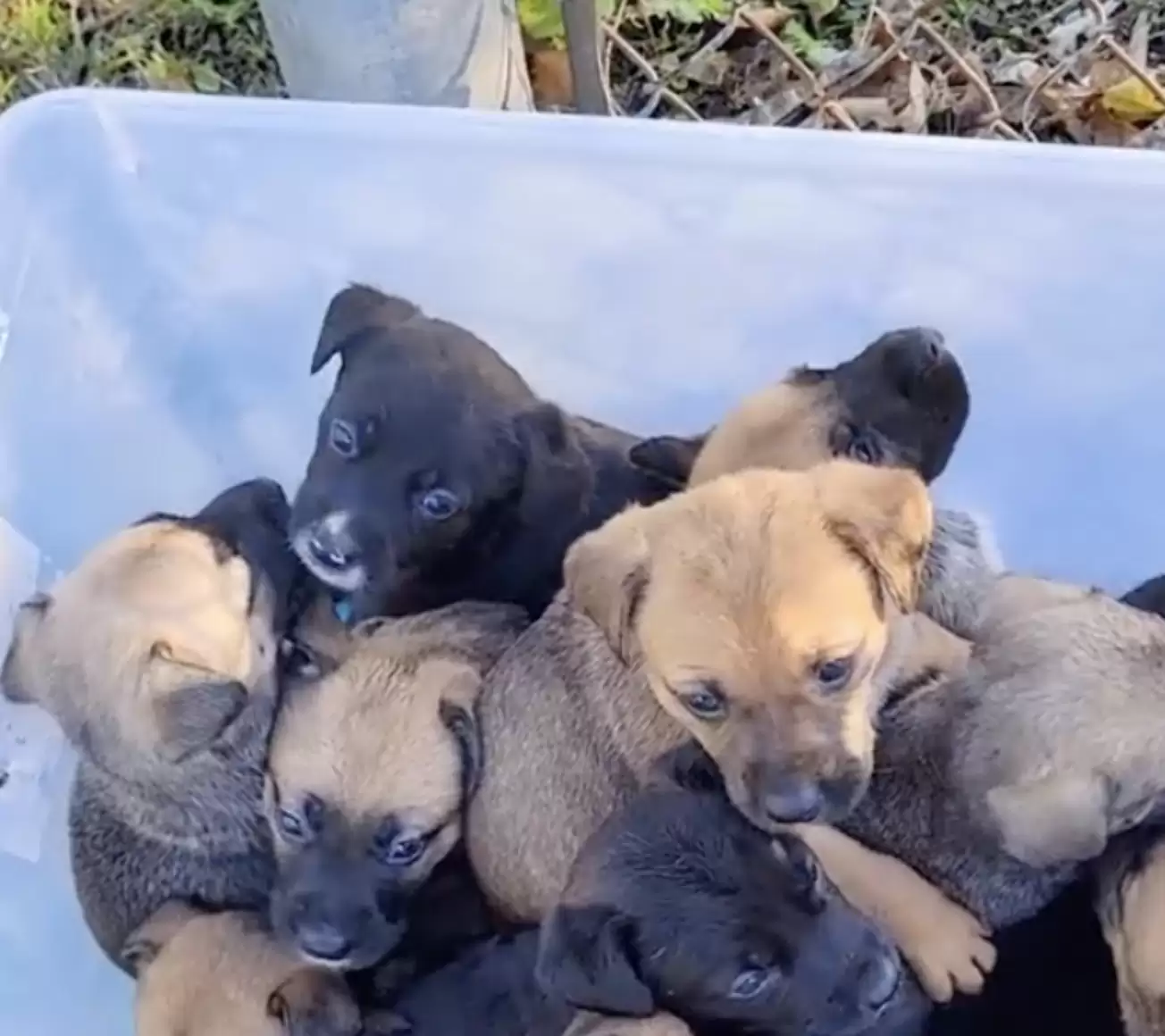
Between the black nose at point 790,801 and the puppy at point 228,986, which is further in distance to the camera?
the puppy at point 228,986

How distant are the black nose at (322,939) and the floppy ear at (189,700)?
29cm

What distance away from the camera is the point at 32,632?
2.94 meters

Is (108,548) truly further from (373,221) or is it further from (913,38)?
(913,38)

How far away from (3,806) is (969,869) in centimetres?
137

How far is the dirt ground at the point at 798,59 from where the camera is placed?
402 centimetres

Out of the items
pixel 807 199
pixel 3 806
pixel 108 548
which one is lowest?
pixel 3 806

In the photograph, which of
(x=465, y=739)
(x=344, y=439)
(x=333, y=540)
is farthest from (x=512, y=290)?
(x=465, y=739)

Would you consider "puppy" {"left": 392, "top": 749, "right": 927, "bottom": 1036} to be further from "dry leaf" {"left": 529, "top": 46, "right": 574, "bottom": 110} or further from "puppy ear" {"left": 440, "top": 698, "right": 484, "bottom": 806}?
"dry leaf" {"left": 529, "top": 46, "right": 574, "bottom": 110}

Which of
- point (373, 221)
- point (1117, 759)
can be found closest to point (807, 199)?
point (373, 221)

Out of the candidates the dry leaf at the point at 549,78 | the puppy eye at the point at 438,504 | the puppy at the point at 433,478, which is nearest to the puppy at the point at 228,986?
the puppy at the point at 433,478

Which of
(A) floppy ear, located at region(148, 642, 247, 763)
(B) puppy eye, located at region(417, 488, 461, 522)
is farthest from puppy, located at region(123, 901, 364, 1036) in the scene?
(B) puppy eye, located at region(417, 488, 461, 522)

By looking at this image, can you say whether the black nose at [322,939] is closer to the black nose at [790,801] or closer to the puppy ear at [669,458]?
the black nose at [790,801]

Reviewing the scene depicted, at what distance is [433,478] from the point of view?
9.45 feet

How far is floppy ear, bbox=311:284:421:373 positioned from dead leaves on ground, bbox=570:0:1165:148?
1.21 meters
